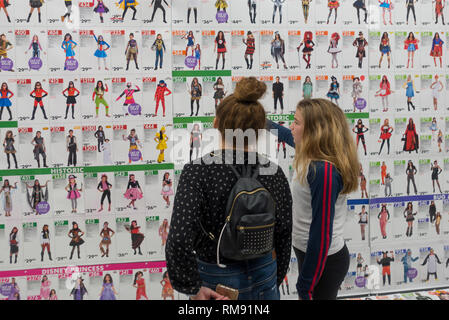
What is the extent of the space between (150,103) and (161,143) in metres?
0.31

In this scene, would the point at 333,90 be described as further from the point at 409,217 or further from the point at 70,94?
the point at 70,94

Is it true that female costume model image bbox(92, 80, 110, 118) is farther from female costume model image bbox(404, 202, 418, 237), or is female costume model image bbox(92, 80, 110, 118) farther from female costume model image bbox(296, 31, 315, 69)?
female costume model image bbox(404, 202, 418, 237)

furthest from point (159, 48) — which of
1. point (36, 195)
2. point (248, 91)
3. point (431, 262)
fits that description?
point (431, 262)

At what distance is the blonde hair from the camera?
74.0 inches

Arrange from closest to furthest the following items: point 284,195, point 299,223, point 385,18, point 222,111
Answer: point 222,111 → point 284,195 → point 299,223 → point 385,18

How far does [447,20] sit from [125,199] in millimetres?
2973

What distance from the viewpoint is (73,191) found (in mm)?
2975

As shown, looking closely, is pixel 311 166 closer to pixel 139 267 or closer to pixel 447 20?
pixel 139 267

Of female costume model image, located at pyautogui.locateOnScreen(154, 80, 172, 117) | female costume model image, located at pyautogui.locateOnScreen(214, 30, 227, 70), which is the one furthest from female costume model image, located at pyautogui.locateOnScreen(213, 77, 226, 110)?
female costume model image, located at pyautogui.locateOnScreen(154, 80, 172, 117)

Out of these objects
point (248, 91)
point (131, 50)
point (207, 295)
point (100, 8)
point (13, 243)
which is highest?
point (100, 8)

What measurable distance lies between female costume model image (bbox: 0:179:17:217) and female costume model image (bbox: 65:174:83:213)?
379 millimetres

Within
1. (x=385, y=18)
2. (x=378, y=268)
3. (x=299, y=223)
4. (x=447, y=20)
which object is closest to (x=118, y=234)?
(x=299, y=223)

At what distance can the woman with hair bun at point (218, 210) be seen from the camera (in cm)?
151

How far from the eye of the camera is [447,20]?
129 inches
